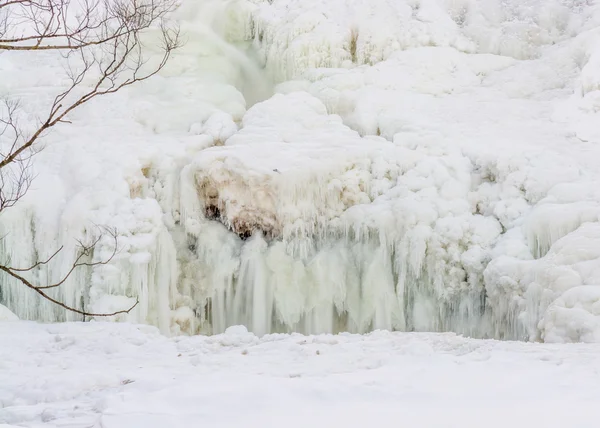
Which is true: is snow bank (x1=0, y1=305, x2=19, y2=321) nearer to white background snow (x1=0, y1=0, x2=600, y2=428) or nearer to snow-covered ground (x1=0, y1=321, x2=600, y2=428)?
white background snow (x1=0, y1=0, x2=600, y2=428)

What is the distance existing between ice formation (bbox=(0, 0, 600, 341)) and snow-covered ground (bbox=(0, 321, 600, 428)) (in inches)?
50.0

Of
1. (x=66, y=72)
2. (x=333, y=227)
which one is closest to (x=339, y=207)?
(x=333, y=227)

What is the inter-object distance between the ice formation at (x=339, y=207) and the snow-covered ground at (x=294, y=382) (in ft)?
4.17

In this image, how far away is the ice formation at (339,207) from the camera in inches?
236

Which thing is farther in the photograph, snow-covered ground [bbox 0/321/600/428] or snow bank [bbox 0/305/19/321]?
snow bank [bbox 0/305/19/321]

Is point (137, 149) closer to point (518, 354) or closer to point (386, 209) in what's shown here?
point (386, 209)

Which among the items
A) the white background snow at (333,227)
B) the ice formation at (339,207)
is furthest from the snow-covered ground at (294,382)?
the ice formation at (339,207)

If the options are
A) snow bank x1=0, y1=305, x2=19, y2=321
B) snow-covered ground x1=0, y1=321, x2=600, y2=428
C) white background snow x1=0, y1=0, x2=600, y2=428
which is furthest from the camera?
snow bank x1=0, y1=305, x2=19, y2=321

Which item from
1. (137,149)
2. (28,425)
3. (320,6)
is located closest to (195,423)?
(28,425)

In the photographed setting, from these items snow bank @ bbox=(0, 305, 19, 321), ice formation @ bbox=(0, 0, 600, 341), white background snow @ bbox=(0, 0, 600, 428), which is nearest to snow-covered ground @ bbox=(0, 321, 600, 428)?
white background snow @ bbox=(0, 0, 600, 428)

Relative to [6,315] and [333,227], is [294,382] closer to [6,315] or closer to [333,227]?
[333,227]

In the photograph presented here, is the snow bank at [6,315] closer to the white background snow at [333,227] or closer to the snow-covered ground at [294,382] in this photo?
the white background snow at [333,227]

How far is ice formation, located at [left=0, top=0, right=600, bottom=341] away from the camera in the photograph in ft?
19.6

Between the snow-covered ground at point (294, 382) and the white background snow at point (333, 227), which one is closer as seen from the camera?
the snow-covered ground at point (294, 382)
